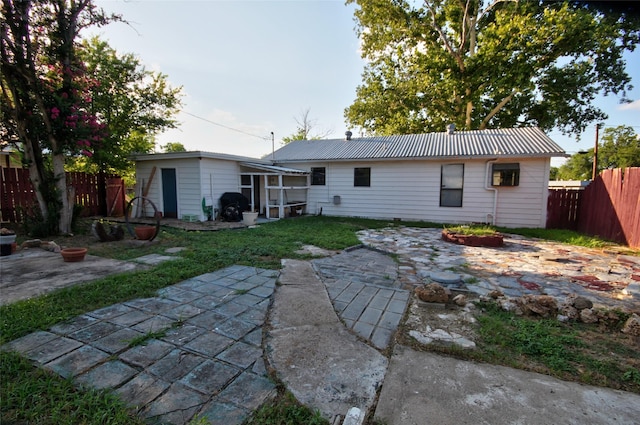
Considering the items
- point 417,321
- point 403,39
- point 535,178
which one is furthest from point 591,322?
point 403,39

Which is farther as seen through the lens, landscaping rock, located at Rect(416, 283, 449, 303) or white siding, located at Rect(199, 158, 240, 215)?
white siding, located at Rect(199, 158, 240, 215)

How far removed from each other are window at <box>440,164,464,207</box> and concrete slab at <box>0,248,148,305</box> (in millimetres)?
9170

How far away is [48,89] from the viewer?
5.90 m

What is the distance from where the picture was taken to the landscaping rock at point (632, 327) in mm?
2422

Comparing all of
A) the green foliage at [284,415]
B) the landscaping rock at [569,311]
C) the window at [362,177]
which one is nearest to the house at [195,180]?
the window at [362,177]

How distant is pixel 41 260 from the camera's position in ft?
A: 14.9

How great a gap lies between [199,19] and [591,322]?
32.3ft

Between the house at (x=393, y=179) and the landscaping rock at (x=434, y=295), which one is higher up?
the house at (x=393, y=179)

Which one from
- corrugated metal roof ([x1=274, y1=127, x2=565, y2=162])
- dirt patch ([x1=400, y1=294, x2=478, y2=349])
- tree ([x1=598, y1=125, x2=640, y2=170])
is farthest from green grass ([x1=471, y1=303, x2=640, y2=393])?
tree ([x1=598, y1=125, x2=640, y2=170])

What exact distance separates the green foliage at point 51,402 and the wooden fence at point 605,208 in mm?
9330

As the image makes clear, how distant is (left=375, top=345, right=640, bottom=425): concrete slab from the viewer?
149 centimetres

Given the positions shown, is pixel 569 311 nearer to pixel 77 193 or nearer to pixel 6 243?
pixel 6 243

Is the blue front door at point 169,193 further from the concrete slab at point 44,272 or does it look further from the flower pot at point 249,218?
the concrete slab at point 44,272

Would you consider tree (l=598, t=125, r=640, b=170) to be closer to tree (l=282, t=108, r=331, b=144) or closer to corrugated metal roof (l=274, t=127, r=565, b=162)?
corrugated metal roof (l=274, t=127, r=565, b=162)
